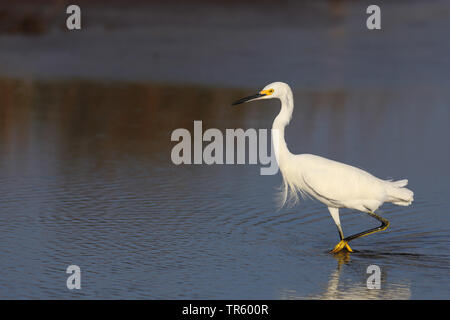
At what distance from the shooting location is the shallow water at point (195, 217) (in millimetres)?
8406

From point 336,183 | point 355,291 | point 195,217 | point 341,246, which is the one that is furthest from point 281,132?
point 355,291

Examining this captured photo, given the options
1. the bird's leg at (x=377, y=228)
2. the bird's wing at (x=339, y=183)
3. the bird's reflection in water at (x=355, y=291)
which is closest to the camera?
the bird's reflection in water at (x=355, y=291)

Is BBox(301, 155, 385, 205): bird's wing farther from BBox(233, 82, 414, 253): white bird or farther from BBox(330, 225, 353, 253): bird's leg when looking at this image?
BBox(330, 225, 353, 253): bird's leg

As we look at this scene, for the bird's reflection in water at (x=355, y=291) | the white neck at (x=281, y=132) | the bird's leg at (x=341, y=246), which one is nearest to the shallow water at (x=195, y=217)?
the bird's reflection in water at (x=355, y=291)

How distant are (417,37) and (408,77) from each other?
549cm

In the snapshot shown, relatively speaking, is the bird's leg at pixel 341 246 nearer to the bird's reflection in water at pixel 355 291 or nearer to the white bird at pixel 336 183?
the white bird at pixel 336 183

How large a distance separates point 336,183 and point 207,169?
4500 mm

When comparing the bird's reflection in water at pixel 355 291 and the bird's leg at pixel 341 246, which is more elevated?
the bird's leg at pixel 341 246

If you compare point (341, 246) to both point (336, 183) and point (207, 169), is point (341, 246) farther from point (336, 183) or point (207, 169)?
point (207, 169)

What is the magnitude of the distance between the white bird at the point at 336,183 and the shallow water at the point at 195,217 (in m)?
0.47

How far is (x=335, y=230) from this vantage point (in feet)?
34.8

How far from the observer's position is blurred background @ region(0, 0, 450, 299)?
28.4 ft

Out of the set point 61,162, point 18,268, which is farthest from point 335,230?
point 61,162
